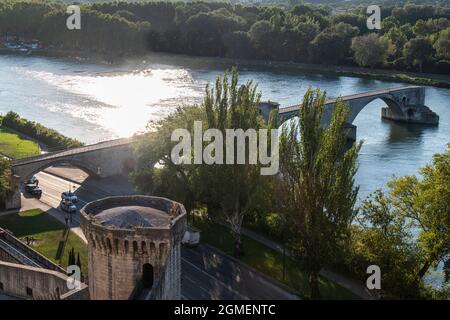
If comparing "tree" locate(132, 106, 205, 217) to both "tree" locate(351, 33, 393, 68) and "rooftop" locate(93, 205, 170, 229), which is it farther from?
"tree" locate(351, 33, 393, 68)

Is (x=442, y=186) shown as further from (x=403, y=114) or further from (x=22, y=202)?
(x=403, y=114)

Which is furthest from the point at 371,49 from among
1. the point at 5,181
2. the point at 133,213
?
the point at 133,213

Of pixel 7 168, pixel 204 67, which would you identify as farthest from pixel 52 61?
pixel 7 168

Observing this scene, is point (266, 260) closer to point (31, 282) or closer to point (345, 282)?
point (345, 282)

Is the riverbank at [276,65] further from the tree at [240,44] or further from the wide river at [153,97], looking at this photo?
the wide river at [153,97]

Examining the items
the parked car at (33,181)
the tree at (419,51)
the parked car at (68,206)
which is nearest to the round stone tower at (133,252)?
the parked car at (68,206)

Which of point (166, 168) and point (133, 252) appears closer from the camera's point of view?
point (133, 252)
